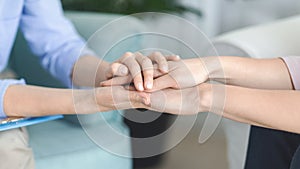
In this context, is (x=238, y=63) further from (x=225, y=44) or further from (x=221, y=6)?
(x=221, y=6)

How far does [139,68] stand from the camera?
94 centimetres

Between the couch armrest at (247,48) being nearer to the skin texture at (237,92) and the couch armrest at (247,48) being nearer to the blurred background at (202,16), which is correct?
the skin texture at (237,92)

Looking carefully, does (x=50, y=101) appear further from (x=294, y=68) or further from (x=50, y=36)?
(x=294, y=68)

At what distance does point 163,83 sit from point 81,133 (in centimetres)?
36

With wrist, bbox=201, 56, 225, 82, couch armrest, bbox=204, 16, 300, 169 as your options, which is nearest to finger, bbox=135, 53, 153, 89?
wrist, bbox=201, 56, 225, 82

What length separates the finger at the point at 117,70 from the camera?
0.97 meters

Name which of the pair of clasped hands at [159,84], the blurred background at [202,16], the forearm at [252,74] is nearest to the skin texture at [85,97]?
the pair of clasped hands at [159,84]

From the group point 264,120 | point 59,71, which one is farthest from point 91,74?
point 264,120

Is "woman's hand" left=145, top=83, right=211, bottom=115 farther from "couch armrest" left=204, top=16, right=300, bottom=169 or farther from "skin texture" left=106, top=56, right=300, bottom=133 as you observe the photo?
"couch armrest" left=204, top=16, right=300, bottom=169

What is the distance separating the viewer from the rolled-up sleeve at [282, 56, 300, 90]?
994 millimetres

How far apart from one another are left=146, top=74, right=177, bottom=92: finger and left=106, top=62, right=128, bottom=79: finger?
0.08 meters

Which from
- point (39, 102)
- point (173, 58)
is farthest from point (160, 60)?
point (39, 102)

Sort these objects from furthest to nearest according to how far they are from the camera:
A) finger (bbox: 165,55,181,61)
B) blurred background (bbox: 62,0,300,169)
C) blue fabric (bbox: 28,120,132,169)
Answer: blurred background (bbox: 62,0,300,169) → blue fabric (bbox: 28,120,132,169) → finger (bbox: 165,55,181,61)

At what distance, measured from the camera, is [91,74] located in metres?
1.17
